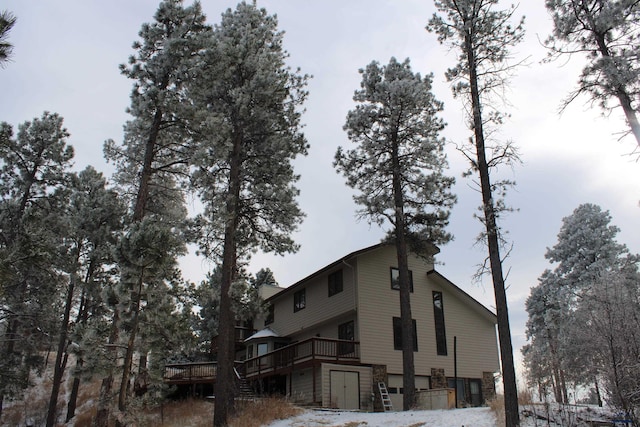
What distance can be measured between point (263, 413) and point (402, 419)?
187 inches

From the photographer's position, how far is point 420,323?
25500 mm

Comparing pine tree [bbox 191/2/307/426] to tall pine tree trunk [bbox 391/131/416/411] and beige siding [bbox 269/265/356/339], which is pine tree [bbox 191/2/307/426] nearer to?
Answer: tall pine tree trunk [bbox 391/131/416/411]

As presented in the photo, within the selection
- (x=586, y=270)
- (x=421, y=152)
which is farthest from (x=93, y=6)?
(x=586, y=270)

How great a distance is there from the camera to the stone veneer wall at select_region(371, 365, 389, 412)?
72.8ft

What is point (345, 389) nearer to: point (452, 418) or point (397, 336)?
point (397, 336)

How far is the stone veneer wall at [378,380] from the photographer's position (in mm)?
22188

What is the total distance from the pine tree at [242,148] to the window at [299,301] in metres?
8.41

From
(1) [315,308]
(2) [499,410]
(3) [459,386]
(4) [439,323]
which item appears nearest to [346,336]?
(1) [315,308]

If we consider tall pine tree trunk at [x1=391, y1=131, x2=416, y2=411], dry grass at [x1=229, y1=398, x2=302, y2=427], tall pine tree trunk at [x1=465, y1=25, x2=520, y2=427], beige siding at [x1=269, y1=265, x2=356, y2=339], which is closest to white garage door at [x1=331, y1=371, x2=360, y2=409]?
tall pine tree trunk at [x1=391, y1=131, x2=416, y2=411]

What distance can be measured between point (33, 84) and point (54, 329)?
1235cm

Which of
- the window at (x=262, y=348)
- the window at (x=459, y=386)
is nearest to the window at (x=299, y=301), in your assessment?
the window at (x=262, y=348)

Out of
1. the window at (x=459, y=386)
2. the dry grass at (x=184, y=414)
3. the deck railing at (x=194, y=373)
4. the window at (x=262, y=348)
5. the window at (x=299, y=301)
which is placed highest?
the window at (x=299, y=301)

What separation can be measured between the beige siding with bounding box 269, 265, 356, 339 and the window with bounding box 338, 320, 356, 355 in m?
0.53

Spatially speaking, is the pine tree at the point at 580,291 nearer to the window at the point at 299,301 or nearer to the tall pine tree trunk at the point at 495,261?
the tall pine tree trunk at the point at 495,261
